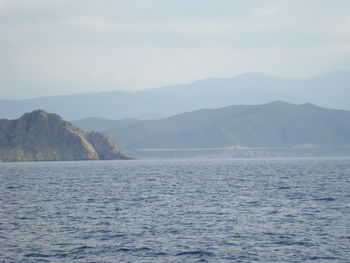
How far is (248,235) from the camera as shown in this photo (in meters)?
47.1

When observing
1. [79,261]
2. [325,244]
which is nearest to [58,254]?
[79,261]

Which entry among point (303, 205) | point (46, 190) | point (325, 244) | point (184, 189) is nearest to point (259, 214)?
point (303, 205)

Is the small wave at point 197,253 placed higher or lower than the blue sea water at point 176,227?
lower

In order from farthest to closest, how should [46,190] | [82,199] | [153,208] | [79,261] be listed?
[46,190], [82,199], [153,208], [79,261]

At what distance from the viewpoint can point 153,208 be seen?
6469 centimetres

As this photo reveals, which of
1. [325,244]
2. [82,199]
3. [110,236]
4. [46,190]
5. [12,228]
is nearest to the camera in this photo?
[325,244]

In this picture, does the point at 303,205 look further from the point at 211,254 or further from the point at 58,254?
the point at 58,254

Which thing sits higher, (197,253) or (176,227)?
(176,227)

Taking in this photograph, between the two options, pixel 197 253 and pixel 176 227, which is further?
pixel 176 227

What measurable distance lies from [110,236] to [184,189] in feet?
Answer: 152

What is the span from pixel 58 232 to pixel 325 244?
21586 millimetres

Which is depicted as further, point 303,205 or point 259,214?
point 303,205

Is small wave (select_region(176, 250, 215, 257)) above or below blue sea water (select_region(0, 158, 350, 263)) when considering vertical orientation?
below

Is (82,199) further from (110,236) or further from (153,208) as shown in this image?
(110,236)
